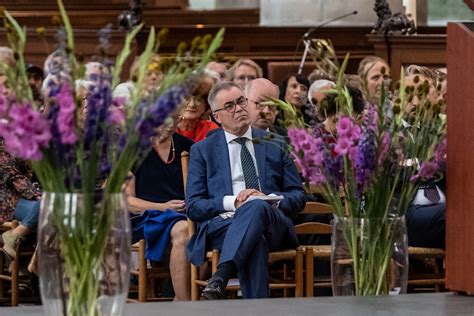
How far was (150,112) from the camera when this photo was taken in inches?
114

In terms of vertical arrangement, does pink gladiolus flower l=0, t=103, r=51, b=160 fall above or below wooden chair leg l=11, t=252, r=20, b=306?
above

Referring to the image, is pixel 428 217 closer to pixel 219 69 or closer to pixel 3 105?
pixel 219 69

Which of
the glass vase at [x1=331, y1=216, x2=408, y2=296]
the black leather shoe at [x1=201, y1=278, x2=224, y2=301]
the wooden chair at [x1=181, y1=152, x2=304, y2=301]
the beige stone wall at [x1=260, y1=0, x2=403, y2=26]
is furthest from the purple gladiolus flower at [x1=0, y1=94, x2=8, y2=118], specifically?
the beige stone wall at [x1=260, y1=0, x2=403, y2=26]

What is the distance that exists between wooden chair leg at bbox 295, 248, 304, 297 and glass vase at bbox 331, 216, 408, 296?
6.74 feet

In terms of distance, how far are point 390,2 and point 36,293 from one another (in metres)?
6.55

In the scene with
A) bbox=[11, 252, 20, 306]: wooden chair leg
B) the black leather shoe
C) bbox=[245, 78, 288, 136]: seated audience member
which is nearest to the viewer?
the black leather shoe

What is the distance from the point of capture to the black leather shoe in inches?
229

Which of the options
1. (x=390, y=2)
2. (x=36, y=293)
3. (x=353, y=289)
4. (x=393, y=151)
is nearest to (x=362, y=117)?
(x=393, y=151)

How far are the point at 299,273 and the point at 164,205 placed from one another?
860 millimetres

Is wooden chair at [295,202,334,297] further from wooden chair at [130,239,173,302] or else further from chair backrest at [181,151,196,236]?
wooden chair at [130,239,173,302]

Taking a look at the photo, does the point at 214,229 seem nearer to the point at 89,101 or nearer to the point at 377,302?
the point at 377,302

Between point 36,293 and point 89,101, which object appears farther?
point 36,293

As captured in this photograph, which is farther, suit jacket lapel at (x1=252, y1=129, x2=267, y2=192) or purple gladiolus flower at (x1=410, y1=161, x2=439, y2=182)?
suit jacket lapel at (x1=252, y1=129, x2=267, y2=192)

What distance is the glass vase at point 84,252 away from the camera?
2936 mm
